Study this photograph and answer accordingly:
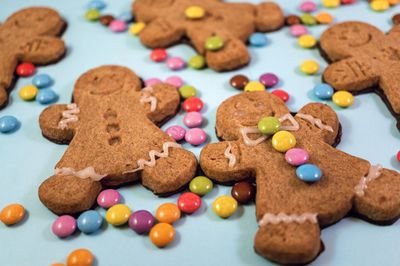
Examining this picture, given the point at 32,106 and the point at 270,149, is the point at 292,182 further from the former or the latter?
the point at 32,106

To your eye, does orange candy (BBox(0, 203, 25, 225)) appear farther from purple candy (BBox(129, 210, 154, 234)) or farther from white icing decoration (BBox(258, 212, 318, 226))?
white icing decoration (BBox(258, 212, 318, 226))

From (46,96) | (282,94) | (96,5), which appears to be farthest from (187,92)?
(96,5)

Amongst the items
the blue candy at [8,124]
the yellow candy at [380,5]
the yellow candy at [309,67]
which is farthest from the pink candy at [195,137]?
the yellow candy at [380,5]

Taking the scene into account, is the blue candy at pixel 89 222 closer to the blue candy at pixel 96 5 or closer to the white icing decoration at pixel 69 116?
the white icing decoration at pixel 69 116

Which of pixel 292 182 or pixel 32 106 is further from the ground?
pixel 292 182

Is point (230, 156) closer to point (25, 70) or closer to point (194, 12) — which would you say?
point (194, 12)

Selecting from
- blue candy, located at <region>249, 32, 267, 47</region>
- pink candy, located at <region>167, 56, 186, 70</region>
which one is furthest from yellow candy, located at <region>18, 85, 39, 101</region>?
blue candy, located at <region>249, 32, 267, 47</region>

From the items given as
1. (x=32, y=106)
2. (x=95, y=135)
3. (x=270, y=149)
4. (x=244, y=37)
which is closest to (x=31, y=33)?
(x=32, y=106)
